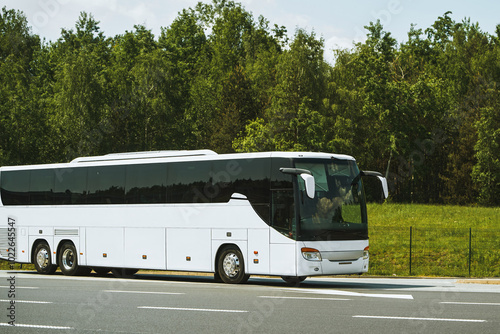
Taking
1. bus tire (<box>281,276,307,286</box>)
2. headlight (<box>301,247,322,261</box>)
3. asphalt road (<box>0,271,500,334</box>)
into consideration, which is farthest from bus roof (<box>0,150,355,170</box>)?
asphalt road (<box>0,271,500,334</box>)

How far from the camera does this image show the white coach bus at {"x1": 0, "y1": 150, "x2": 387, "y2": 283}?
18.2m

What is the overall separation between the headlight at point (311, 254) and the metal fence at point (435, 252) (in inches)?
349

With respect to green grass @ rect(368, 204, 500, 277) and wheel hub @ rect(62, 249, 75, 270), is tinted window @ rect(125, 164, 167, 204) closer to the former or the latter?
wheel hub @ rect(62, 249, 75, 270)

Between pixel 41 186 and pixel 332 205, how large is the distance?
11.1 m

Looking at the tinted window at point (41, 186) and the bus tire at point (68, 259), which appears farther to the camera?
the tinted window at point (41, 186)

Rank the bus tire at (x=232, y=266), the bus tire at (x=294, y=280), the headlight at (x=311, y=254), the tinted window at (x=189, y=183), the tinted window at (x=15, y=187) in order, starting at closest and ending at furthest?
1. the headlight at (x=311, y=254)
2. the bus tire at (x=232, y=266)
3. the bus tire at (x=294, y=280)
4. the tinted window at (x=189, y=183)
5. the tinted window at (x=15, y=187)

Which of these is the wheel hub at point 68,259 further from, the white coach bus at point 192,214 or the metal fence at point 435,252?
the metal fence at point 435,252

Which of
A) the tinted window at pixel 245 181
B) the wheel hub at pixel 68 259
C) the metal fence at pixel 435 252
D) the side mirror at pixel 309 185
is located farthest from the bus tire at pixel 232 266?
the metal fence at pixel 435 252

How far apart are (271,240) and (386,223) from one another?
22.0 metres

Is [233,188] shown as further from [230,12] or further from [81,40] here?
[230,12]

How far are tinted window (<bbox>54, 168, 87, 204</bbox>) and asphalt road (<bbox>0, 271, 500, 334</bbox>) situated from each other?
20.7ft

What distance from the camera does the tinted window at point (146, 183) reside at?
21.4 metres

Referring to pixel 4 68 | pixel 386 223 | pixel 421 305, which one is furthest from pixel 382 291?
pixel 4 68

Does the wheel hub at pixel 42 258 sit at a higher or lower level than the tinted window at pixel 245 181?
lower
